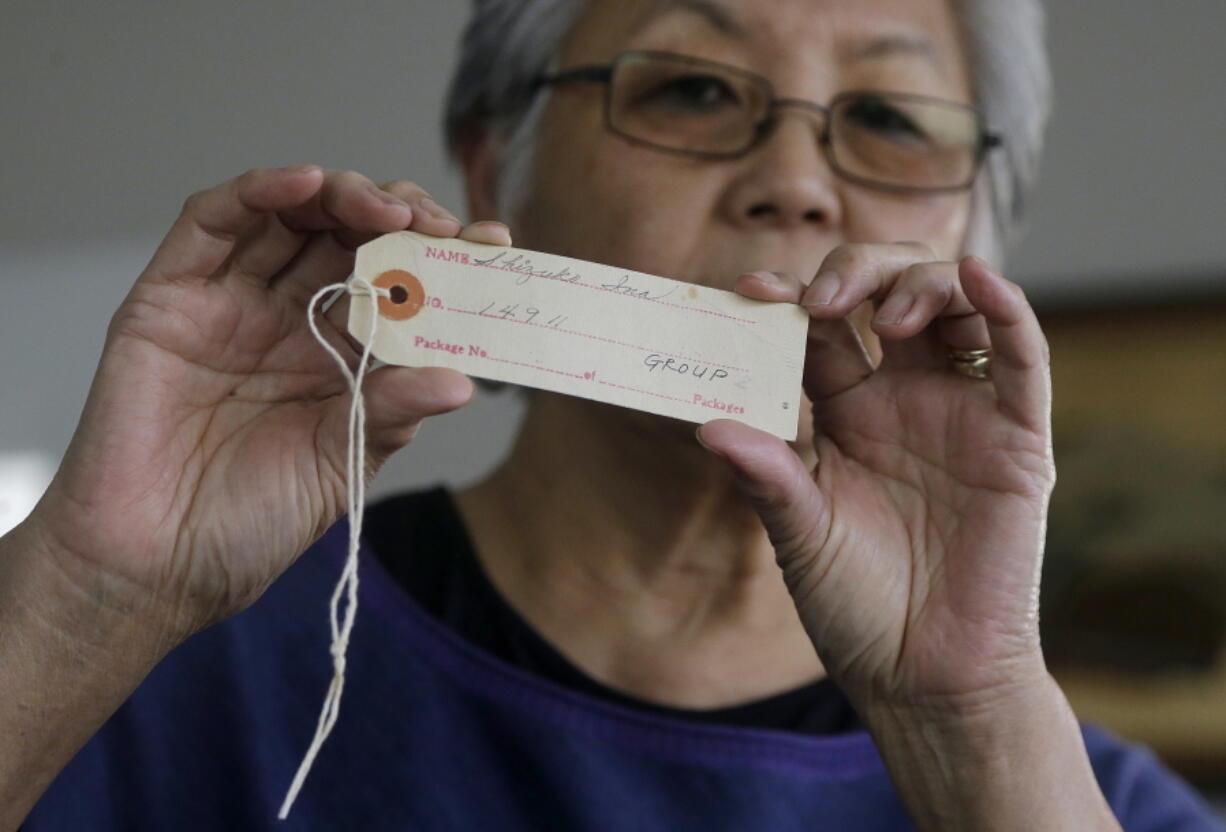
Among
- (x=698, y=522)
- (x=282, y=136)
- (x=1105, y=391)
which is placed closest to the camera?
(x=698, y=522)

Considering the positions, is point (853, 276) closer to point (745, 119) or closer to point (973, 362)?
A: point (973, 362)

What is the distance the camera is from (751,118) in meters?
1.04

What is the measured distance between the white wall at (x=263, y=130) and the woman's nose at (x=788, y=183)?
1.40 m

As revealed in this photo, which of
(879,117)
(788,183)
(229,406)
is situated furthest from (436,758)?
(879,117)

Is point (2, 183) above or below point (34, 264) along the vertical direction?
above

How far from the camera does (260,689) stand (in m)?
1.02

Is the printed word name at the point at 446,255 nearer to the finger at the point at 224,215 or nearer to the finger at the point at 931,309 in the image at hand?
the finger at the point at 224,215

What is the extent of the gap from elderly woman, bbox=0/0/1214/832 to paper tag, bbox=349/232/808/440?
2cm

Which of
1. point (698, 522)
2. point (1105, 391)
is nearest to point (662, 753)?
point (698, 522)

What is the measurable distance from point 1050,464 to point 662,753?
427 mm

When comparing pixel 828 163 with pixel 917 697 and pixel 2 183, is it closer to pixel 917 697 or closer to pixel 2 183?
pixel 917 697

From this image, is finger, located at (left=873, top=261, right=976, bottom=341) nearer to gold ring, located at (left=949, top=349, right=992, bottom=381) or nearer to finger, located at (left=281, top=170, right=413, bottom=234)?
gold ring, located at (left=949, top=349, right=992, bottom=381)

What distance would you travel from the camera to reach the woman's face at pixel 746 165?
0.98 m

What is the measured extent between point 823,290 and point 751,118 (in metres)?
0.32
